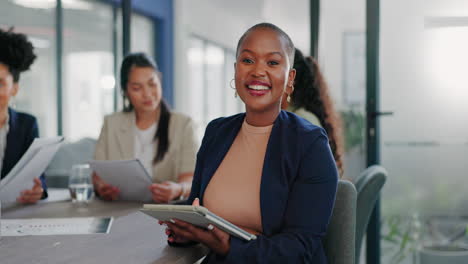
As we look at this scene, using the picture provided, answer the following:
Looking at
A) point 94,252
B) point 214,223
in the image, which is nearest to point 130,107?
point 94,252

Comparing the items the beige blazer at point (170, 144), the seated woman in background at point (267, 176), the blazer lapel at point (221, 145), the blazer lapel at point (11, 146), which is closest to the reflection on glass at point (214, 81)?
the beige blazer at point (170, 144)

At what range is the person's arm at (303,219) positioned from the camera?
1223 mm

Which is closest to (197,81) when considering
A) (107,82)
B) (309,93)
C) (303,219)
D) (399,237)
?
(107,82)

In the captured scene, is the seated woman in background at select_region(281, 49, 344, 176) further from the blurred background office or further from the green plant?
the green plant

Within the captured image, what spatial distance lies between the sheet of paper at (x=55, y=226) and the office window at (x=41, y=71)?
12.3 feet

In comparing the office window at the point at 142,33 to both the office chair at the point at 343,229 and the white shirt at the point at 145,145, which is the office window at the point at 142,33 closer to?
the white shirt at the point at 145,145

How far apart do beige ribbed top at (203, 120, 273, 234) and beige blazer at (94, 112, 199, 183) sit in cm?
97

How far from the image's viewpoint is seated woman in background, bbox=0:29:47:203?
2109mm

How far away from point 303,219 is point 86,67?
18.4 feet

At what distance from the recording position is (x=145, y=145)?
2.53 meters

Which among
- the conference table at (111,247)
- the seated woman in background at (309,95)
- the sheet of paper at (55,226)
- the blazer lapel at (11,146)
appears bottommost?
the sheet of paper at (55,226)

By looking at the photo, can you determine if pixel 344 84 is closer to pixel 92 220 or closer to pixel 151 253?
pixel 92 220

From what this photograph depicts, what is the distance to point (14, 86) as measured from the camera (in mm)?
2211

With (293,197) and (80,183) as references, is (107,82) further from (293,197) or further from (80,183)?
(293,197)
